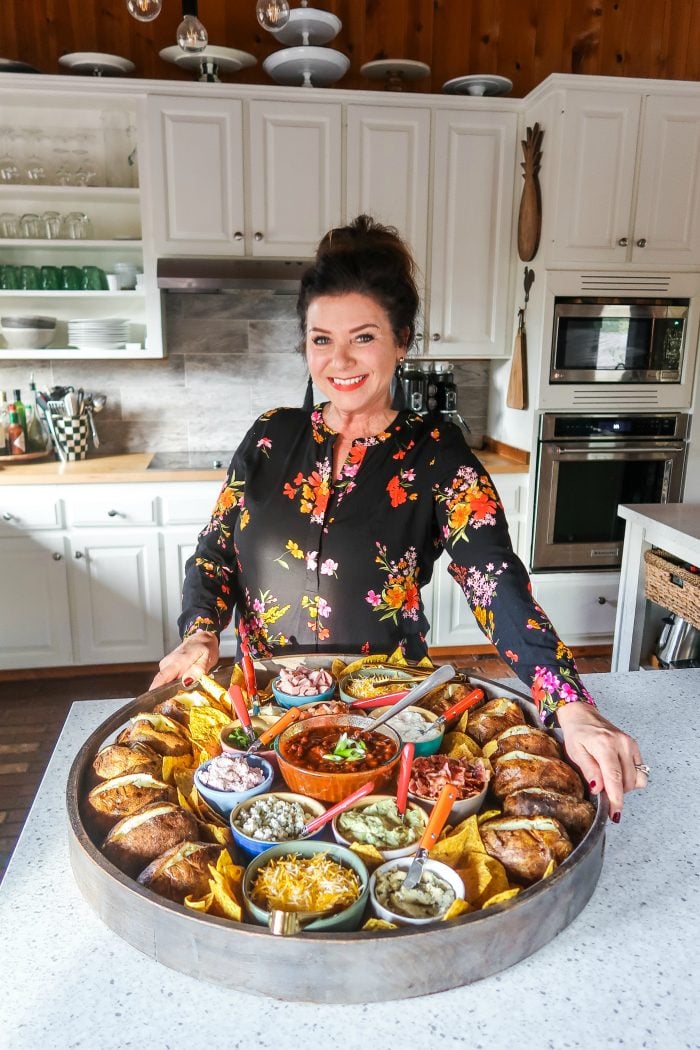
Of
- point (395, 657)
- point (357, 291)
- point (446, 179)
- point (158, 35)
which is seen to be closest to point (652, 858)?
point (395, 657)

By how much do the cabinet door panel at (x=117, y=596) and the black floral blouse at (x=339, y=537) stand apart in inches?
67.9

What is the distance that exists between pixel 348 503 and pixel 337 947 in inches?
36.2

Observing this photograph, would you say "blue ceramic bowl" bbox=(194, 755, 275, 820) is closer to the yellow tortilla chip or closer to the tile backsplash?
the yellow tortilla chip

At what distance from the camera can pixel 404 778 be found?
90 centimetres

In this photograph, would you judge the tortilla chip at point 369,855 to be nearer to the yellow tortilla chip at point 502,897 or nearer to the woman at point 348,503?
the yellow tortilla chip at point 502,897

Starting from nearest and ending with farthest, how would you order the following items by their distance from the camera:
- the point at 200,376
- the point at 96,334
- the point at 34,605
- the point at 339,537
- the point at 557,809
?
the point at 557,809
the point at 339,537
the point at 34,605
the point at 96,334
the point at 200,376

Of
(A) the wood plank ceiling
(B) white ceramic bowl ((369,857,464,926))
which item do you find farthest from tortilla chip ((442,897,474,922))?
(A) the wood plank ceiling

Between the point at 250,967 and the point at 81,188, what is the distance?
3152 mm

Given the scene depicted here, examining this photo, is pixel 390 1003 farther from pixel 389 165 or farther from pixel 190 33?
pixel 389 165

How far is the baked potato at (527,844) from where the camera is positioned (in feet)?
2.59

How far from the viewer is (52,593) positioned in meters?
3.14

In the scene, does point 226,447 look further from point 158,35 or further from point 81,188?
point 158,35

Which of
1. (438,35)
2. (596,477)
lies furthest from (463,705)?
(438,35)

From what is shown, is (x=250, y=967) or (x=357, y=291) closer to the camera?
(x=250, y=967)
